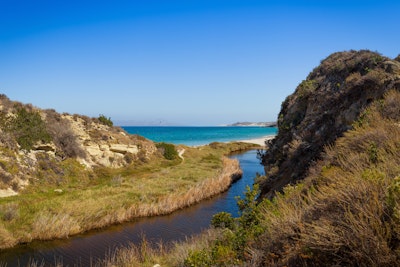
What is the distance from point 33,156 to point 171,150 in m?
24.4

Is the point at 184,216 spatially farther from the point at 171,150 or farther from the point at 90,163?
the point at 171,150

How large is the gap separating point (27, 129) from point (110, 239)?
20.0 meters

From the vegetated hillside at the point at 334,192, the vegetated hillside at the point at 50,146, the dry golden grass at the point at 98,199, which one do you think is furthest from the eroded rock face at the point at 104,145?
the vegetated hillside at the point at 334,192

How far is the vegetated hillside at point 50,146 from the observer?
2677 cm

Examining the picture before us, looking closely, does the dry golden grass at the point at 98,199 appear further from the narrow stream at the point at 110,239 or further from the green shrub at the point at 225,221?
the green shrub at the point at 225,221

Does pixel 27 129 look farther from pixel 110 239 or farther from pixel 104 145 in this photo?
pixel 110 239

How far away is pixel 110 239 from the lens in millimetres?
18625

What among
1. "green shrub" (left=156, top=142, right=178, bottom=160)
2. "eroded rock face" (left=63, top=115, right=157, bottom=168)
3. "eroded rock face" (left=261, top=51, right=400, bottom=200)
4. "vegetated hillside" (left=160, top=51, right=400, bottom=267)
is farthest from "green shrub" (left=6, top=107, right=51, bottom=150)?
"vegetated hillside" (left=160, top=51, right=400, bottom=267)

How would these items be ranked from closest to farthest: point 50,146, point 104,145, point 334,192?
point 334,192
point 50,146
point 104,145

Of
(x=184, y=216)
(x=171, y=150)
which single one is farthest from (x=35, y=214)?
(x=171, y=150)

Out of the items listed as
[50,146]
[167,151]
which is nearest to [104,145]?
[50,146]

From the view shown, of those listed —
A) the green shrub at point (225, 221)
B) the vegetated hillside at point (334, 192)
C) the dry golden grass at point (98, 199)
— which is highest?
the vegetated hillside at point (334, 192)

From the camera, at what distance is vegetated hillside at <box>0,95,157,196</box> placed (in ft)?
87.8

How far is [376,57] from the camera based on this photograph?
1638 centimetres
